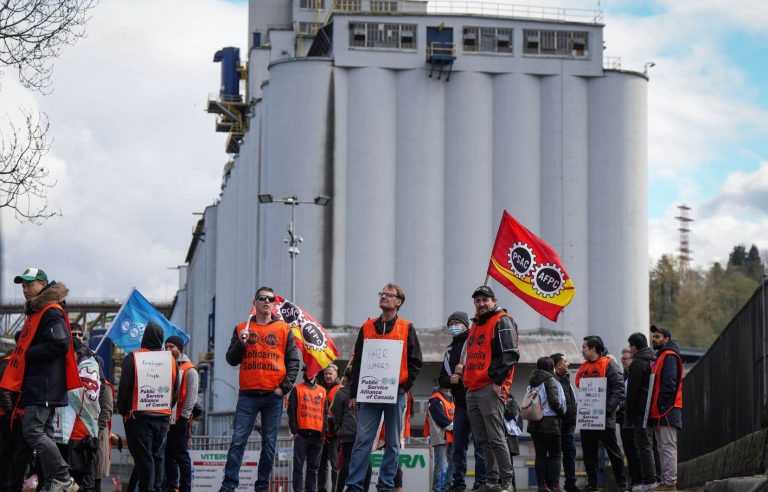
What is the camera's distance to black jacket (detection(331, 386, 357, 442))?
17.9 m

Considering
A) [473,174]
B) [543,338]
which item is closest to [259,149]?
[473,174]

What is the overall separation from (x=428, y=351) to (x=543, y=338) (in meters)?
5.70

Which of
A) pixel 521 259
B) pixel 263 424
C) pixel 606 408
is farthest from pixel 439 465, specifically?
pixel 263 424

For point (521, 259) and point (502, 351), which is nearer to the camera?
point (502, 351)

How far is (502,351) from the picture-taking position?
43.0ft

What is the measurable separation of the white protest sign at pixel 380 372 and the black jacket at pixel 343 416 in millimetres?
4235

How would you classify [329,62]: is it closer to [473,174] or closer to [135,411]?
[473,174]

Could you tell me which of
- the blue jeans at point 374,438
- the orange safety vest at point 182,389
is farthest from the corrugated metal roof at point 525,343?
the blue jeans at point 374,438

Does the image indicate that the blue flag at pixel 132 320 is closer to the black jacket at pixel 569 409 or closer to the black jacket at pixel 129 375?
the black jacket at pixel 129 375

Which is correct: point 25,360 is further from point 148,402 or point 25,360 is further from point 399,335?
point 399,335

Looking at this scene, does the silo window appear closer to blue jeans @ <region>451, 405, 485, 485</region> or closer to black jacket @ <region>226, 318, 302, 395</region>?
blue jeans @ <region>451, 405, 485, 485</region>

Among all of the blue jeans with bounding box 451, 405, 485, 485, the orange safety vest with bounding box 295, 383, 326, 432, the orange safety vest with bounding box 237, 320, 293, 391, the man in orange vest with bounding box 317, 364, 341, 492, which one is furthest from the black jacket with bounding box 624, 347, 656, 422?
the man in orange vest with bounding box 317, 364, 341, 492

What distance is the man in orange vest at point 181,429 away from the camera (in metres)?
16.1

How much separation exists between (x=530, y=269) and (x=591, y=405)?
2341 millimetres
